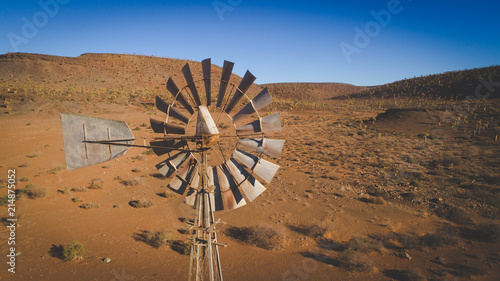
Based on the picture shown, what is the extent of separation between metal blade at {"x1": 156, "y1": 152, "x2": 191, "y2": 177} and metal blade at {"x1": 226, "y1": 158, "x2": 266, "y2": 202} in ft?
3.29

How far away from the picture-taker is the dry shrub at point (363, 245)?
25.7 feet

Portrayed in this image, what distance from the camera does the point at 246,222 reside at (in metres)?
10.0

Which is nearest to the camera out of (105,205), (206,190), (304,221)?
(206,190)

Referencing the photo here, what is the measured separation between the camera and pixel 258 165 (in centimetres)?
432

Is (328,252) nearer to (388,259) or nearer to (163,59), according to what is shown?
(388,259)

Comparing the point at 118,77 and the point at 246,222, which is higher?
the point at 118,77

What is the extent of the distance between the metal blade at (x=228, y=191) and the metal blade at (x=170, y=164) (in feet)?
2.67

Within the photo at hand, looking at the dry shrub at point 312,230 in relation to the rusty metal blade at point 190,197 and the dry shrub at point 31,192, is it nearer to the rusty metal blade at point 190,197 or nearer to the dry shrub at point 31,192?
the rusty metal blade at point 190,197

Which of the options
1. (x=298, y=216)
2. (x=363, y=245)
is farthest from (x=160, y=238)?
(x=363, y=245)

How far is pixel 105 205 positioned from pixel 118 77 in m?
51.1

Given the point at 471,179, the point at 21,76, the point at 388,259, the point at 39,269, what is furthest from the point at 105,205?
the point at 21,76

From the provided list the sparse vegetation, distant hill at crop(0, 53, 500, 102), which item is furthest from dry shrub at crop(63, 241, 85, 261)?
distant hill at crop(0, 53, 500, 102)

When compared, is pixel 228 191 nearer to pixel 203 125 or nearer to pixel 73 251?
pixel 203 125

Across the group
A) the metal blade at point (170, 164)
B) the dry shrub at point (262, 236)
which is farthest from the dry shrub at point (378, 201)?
the metal blade at point (170, 164)
